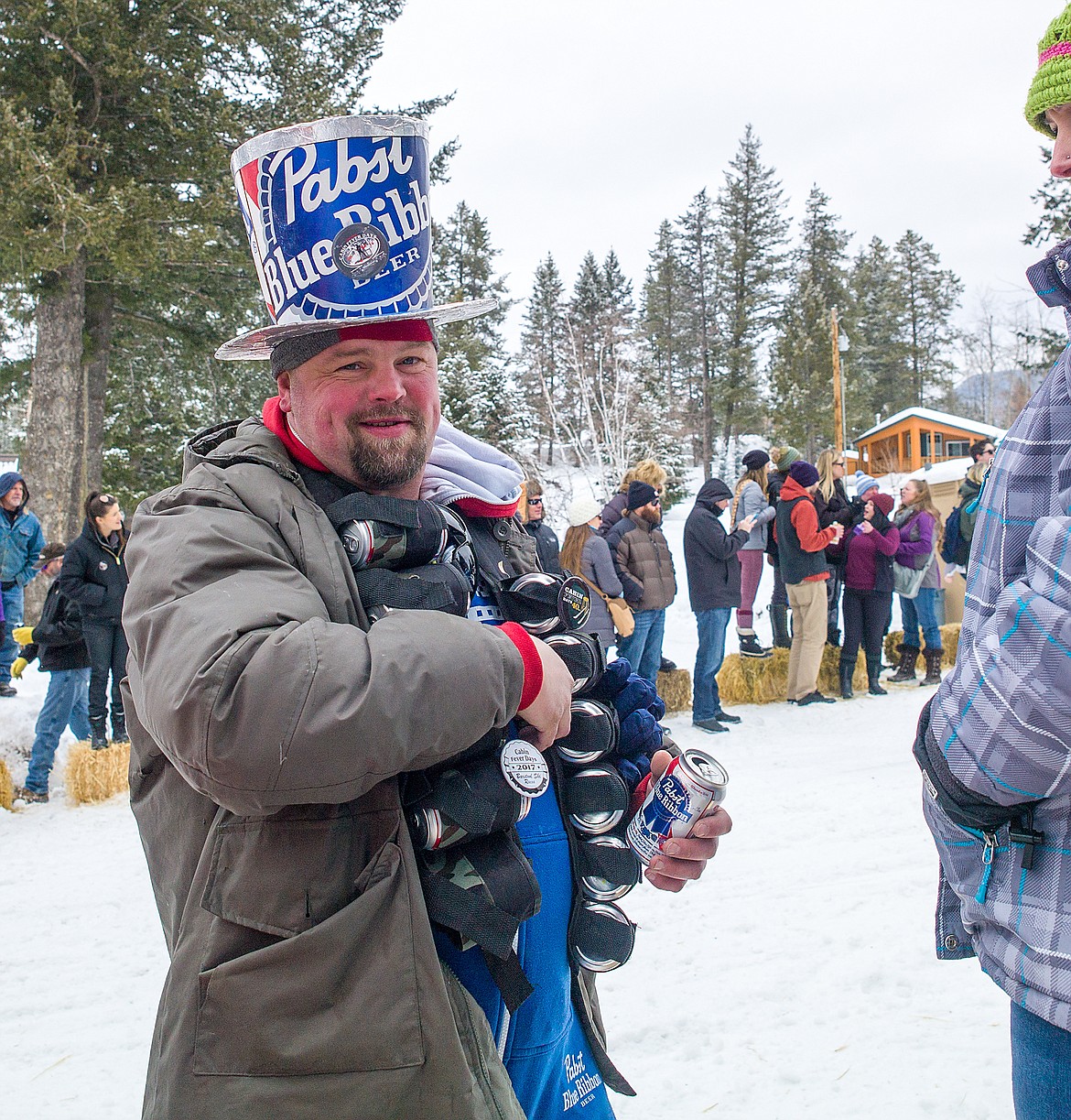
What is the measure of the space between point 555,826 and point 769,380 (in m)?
45.3

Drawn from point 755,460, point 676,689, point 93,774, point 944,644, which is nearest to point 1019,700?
point 93,774

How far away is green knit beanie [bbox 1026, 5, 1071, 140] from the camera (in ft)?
4.75

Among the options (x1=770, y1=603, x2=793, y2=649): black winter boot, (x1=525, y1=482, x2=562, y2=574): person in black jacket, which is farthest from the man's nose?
(x1=770, y1=603, x2=793, y2=649): black winter boot

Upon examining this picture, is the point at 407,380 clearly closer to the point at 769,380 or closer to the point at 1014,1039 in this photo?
the point at 1014,1039

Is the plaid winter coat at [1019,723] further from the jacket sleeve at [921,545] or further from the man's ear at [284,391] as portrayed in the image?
the jacket sleeve at [921,545]

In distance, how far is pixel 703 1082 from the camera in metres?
3.18

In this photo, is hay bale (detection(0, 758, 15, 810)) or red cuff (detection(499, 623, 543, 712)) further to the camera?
hay bale (detection(0, 758, 15, 810))

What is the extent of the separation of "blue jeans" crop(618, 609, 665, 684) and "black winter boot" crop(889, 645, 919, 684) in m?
3.31

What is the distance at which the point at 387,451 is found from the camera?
70.4 inches

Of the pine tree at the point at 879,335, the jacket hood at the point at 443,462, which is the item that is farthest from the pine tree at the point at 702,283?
the jacket hood at the point at 443,462

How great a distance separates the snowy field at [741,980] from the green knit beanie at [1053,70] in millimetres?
2997

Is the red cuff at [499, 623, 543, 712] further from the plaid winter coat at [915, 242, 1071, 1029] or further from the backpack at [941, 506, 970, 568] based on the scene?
the backpack at [941, 506, 970, 568]

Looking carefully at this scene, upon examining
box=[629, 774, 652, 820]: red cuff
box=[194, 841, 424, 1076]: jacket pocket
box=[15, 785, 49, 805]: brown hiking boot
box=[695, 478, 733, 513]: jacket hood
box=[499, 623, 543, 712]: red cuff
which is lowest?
box=[15, 785, 49, 805]: brown hiking boot

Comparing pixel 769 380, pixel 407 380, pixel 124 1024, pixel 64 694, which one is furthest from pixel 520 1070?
pixel 769 380
